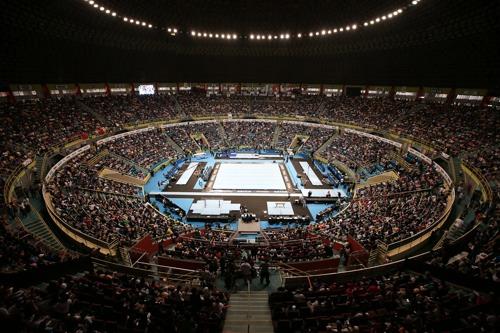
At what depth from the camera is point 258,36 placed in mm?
46562

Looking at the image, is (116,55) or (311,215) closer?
(311,215)

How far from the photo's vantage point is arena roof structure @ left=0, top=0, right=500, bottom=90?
1152 inches

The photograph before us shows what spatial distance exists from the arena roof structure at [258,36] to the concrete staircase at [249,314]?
30586mm

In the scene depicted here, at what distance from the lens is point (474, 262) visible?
12.0 meters

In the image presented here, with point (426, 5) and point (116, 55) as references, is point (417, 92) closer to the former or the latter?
point (426, 5)

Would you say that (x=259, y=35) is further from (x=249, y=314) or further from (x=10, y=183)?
(x=249, y=314)

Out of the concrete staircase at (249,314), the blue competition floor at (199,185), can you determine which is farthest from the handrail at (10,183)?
the concrete staircase at (249,314)

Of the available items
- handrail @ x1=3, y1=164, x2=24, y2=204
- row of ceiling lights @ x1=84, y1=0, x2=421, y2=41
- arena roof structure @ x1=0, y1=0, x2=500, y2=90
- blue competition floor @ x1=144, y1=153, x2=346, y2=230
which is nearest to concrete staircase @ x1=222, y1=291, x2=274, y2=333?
blue competition floor @ x1=144, y1=153, x2=346, y2=230

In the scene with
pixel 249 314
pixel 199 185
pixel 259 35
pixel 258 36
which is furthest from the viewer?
pixel 258 36

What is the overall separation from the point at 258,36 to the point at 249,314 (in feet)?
149

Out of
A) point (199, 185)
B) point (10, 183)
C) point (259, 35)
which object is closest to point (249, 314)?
point (10, 183)

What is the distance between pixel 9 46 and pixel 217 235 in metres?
32.2

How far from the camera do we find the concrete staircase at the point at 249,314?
9984 millimetres

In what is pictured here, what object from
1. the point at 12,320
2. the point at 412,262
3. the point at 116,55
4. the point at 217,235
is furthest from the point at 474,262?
the point at 116,55
